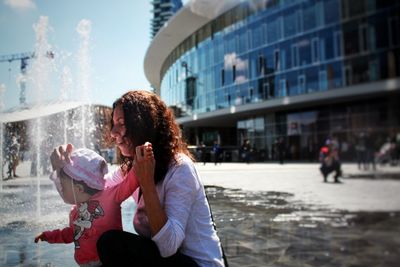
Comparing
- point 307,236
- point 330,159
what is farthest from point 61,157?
point 307,236

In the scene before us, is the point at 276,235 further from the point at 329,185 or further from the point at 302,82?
the point at 302,82

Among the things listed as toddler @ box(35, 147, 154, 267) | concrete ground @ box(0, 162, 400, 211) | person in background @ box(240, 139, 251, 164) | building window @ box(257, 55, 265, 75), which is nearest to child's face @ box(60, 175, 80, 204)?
toddler @ box(35, 147, 154, 267)

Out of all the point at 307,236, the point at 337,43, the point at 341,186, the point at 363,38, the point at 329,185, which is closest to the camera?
the point at 363,38

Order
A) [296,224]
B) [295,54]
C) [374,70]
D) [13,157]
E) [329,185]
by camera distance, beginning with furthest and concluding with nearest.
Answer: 1. [13,157]
2. [296,224]
3. [295,54]
4. [329,185]
5. [374,70]

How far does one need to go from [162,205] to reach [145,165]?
185 millimetres

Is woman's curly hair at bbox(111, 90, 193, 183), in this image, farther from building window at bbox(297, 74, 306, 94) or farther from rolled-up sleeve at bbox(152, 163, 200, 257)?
building window at bbox(297, 74, 306, 94)

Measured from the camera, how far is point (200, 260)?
5.24 feet

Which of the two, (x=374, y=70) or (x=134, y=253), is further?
(x=374, y=70)

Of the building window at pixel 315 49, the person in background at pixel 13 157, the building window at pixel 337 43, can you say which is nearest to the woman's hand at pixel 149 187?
the building window at pixel 337 43

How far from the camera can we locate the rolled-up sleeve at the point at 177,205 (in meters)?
1.49

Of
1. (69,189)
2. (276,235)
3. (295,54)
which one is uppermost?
(295,54)

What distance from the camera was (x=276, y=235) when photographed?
3471mm

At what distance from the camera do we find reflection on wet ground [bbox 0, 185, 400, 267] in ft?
8.48

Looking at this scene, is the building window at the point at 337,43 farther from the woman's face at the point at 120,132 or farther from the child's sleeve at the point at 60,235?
the child's sleeve at the point at 60,235
